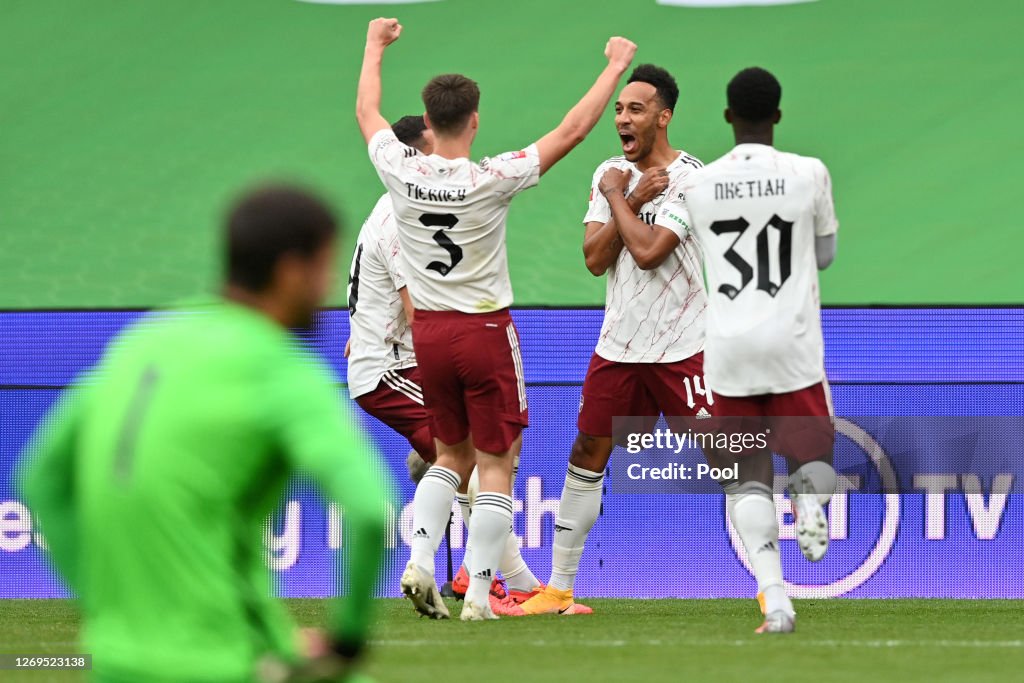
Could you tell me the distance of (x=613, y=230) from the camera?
22.1ft

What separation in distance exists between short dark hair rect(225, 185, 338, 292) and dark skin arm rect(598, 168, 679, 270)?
4.21m

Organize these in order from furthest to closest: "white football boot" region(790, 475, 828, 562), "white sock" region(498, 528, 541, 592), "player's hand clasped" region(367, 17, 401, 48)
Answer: "white sock" region(498, 528, 541, 592) → "player's hand clasped" region(367, 17, 401, 48) → "white football boot" region(790, 475, 828, 562)

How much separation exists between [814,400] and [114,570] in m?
3.68

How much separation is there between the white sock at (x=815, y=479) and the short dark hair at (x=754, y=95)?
125cm

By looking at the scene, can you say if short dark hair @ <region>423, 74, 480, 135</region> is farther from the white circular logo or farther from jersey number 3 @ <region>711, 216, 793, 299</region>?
the white circular logo

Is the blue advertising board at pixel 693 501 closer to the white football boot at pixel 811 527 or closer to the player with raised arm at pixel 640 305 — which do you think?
the player with raised arm at pixel 640 305

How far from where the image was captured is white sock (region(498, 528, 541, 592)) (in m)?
7.29

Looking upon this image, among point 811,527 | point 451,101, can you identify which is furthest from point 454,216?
point 811,527

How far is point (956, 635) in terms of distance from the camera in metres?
5.85

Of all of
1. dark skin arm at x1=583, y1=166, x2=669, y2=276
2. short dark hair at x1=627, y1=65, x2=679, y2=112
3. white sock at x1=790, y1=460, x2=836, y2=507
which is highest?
short dark hair at x1=627, y1=65, x2=679, y2=112

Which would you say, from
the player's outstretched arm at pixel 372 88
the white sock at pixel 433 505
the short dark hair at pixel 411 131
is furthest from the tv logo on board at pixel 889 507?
the player's outstretched arm at pixel 372 88

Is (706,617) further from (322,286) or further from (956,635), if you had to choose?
(322,286)

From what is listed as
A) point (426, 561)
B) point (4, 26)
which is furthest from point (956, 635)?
point (4, 26)

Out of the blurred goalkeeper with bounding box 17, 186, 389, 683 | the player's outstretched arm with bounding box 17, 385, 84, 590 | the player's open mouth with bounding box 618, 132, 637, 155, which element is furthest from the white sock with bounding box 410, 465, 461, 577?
the blurred goalkeeper with bounding box 17, 186, 389, 683
